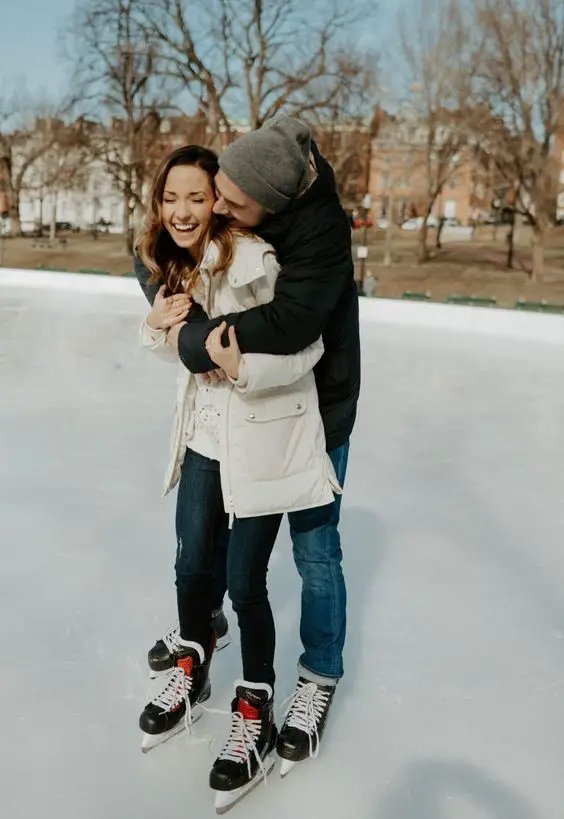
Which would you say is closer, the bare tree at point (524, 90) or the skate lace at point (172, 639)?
the skate lace at point (172, 639)

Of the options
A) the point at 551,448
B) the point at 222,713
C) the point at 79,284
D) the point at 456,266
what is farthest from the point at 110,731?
the point at 456,266

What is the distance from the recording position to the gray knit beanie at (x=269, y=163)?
1.18 metres

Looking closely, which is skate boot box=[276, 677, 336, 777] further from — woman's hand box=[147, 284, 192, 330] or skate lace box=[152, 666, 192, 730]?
woman's hand box=[147, 284, 192, 330]

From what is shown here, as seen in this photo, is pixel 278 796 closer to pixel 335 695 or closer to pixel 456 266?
pixel 335 695

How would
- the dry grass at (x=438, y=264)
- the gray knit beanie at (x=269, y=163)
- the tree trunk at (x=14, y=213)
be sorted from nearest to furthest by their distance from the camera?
the gray knit beanie at (x=269, y=163) → the dry grass at (x=438, y=264) → the tree trunk at (x=14, y=213)

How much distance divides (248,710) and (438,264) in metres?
18.7

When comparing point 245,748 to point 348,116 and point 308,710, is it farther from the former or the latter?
point 348,116

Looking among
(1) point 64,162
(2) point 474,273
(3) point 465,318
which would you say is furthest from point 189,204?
(1) point 64,162

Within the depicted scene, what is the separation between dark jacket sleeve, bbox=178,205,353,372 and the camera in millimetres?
1205

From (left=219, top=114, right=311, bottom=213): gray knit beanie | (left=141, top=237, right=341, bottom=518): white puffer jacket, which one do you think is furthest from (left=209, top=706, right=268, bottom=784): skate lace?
(left=219, top=114, right=311, bottom=213): gray knit beanie

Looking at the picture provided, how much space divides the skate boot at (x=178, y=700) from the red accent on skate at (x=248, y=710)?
0.42 feet

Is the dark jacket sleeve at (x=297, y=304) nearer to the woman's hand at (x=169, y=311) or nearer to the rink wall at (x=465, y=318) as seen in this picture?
the woman's hand at (x=169, y=311)

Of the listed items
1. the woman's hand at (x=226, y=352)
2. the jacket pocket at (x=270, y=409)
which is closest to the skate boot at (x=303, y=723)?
the jacket pocket at (x=270, y=409)

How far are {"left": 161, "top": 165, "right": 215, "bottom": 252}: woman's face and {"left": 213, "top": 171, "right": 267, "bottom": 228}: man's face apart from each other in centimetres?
7
